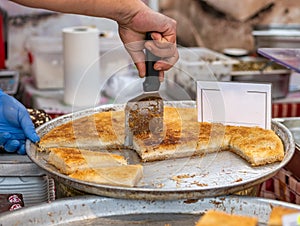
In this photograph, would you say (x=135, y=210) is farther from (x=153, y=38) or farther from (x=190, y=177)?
(x=153, y=38)

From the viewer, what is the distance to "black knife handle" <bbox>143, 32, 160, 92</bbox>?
1.90m

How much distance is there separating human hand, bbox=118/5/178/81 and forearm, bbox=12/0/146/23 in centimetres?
3

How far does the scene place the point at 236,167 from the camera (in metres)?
1.71

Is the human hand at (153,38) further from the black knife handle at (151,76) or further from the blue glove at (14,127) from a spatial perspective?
the blue glove at (14,127)

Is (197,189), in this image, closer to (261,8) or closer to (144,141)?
(144,141)

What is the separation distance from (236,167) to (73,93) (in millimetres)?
1809

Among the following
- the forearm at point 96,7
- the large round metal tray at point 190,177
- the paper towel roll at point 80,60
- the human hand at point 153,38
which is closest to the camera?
the large round metal tray at point 190,177

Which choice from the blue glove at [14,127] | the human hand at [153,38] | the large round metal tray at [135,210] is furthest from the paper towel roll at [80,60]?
the large round metal tray at [135,210]

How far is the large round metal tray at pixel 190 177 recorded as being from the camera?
4.79 feet

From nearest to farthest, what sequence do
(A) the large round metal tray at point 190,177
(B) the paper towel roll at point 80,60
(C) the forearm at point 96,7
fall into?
(A) the large round metal tray at point 190,177 → (C) the forearm at point 96,7 → (B) the paper towel roll at point 80,60

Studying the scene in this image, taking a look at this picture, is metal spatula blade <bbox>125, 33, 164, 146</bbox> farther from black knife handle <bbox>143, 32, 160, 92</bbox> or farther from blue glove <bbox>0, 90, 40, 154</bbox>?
blue glove <bbox>0, 90, 40, 154</bbox>

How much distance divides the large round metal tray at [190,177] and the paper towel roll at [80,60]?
1245mm

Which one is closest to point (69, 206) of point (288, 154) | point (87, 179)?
point (87, 179)

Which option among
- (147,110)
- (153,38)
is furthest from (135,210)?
(153,38)
